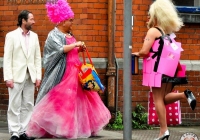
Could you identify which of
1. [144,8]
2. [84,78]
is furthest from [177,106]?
[144,8]

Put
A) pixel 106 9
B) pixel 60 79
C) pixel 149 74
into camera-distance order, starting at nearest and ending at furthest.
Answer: pixel 149 74, pixel 60 79, pixel 106 9

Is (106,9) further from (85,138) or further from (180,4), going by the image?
(85,138)

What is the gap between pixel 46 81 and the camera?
8859 mm

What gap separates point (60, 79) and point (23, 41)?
83 cm

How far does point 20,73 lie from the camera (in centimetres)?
891

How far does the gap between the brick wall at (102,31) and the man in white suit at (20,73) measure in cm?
191

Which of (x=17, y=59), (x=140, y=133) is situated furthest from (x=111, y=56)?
(x=17, y=59)

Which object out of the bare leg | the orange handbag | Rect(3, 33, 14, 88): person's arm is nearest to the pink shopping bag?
the bare leg

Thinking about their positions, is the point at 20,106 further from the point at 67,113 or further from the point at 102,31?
the point at 102,31

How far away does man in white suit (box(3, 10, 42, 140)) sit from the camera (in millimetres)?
8875

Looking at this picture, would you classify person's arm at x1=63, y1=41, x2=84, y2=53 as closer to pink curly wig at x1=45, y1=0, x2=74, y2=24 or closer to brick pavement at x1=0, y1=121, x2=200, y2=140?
pink curly wig at x1=45, y1=0, x2=74, y2=24

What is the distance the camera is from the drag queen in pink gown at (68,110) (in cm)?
861

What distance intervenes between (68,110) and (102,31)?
8.84ft

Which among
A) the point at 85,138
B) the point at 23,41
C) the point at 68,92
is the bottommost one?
the point at 85,138
